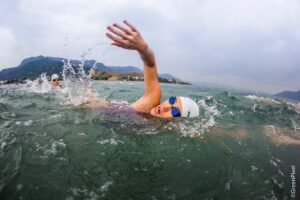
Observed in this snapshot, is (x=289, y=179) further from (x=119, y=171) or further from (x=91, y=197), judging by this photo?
(x=91, y=197)

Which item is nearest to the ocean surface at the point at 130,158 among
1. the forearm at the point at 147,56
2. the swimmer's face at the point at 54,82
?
the forearm at the point at 147,56

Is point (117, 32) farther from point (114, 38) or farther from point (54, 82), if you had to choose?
point (54, 82)

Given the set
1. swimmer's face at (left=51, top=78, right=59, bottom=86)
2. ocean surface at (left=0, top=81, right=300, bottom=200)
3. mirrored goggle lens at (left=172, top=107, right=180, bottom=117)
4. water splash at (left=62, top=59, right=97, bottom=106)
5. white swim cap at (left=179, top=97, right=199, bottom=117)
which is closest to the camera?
ocean surface at (left=0, top=81, right=300, bottom=200)

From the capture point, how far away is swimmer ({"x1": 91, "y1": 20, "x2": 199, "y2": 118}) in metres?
4.17

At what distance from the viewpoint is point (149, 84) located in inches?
247

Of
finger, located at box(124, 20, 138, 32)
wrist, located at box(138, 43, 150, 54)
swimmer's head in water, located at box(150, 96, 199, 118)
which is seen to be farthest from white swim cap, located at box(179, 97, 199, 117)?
finger, located at box(124, 20, 138, 32)

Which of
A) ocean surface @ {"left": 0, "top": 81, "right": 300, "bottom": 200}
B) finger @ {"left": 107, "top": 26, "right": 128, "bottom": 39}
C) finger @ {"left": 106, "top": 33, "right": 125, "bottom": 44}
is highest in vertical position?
finger @ {"left": 107, "top": 26, "right": 128, "bottom": 39}

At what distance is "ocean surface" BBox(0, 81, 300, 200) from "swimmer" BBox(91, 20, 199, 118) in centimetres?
31

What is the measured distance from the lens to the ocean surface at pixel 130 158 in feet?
14.2

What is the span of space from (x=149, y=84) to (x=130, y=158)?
1782 millimetres

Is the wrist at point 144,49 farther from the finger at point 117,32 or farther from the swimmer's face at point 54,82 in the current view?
the swimmer's face at point 54,82

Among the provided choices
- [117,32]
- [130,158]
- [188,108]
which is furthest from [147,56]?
[188,108]

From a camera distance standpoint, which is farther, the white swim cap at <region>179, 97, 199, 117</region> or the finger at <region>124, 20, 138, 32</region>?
the white swim cap at <region>179, 97, 199, 117</region>

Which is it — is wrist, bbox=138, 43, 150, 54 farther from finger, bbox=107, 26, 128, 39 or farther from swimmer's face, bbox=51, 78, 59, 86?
swimmer's face, bbox=51, 78, 59, 86
